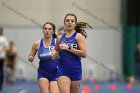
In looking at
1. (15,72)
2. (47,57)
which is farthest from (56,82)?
(15,72)

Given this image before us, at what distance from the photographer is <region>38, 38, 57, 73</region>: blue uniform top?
1186 centimetres

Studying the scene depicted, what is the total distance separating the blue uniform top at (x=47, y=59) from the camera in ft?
38.9

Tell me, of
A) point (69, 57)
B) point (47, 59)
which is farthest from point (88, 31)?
point (69, 57)

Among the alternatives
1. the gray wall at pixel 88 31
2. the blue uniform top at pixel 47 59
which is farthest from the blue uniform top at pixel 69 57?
the gray wall at pixel 88 31

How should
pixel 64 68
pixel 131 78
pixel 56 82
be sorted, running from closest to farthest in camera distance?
pixel 64 68 < pixel 56 82 < pixel 131 78

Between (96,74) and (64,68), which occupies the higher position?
(64,68)

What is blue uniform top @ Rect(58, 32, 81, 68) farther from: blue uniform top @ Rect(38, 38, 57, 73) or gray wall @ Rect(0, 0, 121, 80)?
gray wall @ Rect(0, 0, 121, 80)

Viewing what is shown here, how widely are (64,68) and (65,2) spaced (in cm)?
1508

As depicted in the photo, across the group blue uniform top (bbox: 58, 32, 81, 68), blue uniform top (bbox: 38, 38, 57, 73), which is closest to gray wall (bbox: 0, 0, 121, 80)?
blue uniform top (bbox: 38, 38, 57, 73)

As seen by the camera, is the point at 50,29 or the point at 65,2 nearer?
the point at 50,29

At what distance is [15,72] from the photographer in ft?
84.0

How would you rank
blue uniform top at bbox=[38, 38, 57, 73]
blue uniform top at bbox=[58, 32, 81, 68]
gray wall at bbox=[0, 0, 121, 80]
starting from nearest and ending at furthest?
blue uniform top at bbox=[58, 32, 81, 68]
blue uniform top at bbox=[38, 38, 57, 73]
gray wall at bbox=[0, 0, 121, 80]

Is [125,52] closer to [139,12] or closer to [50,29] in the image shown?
[139,12]

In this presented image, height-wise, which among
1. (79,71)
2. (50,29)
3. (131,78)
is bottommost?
(131,78)
